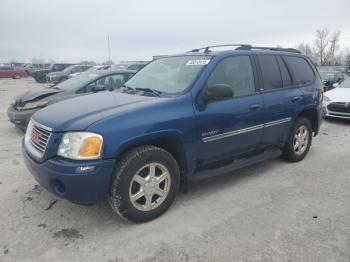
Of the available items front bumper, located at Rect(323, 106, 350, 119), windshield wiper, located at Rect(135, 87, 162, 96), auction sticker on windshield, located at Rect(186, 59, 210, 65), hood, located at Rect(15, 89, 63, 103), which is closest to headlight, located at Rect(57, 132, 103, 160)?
windshield wiper, located at Rect(135, 87, 162, 96)

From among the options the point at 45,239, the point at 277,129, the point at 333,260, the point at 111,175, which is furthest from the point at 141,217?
the point at 277,129

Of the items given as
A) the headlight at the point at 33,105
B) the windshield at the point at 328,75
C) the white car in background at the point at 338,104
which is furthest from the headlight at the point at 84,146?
the windshield at the point at 328,75

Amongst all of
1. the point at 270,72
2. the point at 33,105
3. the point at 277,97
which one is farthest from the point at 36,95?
the point at 277,97

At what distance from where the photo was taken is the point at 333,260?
2971 mm

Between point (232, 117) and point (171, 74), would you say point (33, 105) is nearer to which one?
point (171, 74)

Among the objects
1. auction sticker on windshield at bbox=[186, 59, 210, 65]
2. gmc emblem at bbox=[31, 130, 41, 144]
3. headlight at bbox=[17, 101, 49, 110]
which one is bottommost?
headlight at bbox=[17, 101, 49, 110]

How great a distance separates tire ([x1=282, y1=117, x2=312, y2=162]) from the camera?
5.43 m

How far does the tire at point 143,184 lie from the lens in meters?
3.31

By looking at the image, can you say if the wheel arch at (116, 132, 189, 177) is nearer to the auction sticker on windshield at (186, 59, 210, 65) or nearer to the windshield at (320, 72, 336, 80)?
the auction sticker on windshield at (186, 59, 210, 65)

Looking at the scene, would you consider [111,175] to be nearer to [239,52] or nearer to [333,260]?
[333,260]

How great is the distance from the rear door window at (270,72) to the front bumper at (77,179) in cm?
261

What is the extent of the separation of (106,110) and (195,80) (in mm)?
1103

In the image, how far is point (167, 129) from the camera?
3576 mm

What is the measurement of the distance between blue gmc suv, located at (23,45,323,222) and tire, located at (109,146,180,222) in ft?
0.03
